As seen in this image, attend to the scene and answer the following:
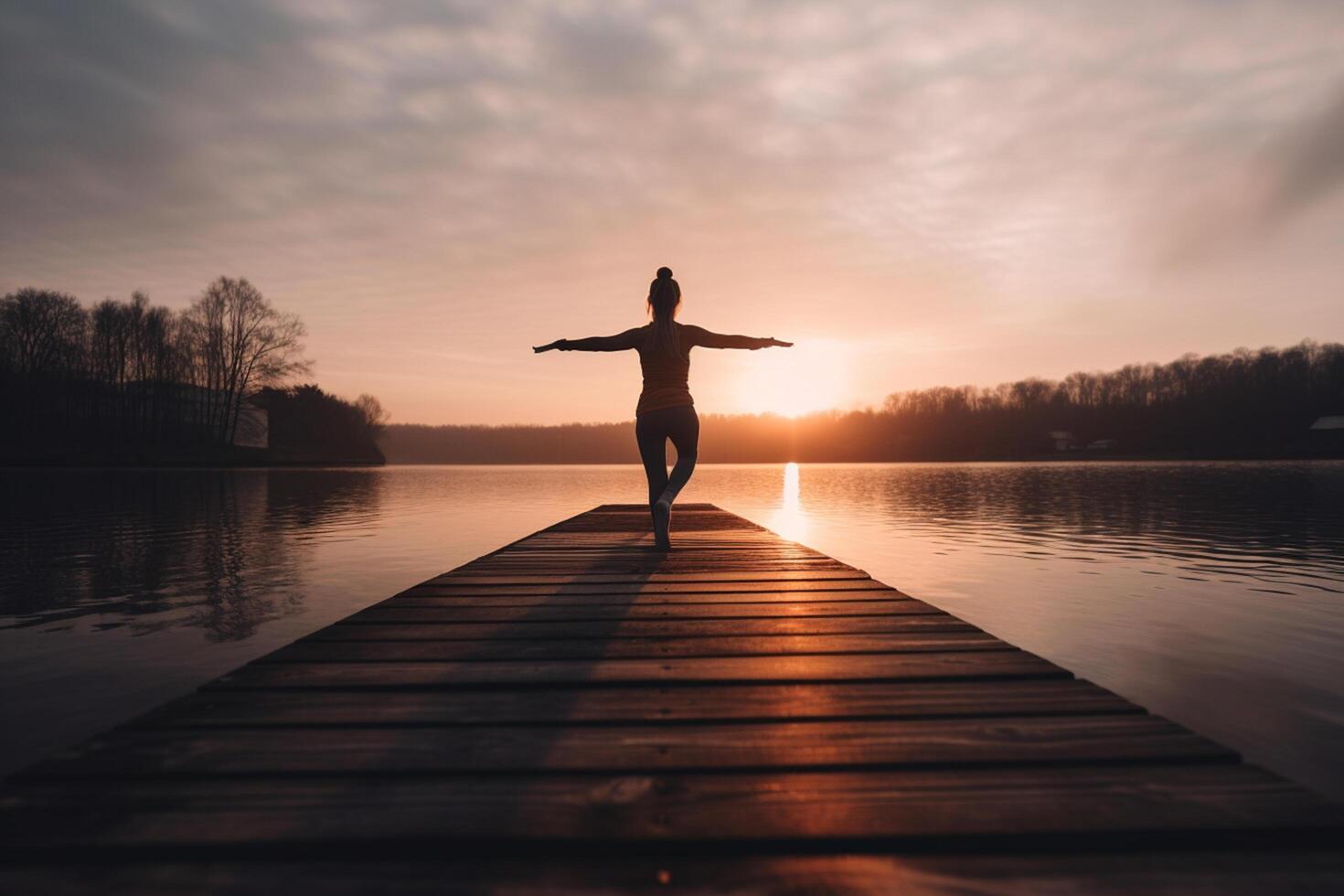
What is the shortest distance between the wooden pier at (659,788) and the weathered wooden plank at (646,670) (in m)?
0.02

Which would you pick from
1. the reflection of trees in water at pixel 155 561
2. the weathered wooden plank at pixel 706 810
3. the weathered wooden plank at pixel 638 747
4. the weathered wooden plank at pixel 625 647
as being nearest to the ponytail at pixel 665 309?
the weathered wooden plank at pixel 625 647

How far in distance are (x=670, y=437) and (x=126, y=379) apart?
230ft

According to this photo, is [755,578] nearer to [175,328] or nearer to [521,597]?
[521,597]

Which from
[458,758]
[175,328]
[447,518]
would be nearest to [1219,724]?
[458,758]

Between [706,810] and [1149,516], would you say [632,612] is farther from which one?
[1149,516]

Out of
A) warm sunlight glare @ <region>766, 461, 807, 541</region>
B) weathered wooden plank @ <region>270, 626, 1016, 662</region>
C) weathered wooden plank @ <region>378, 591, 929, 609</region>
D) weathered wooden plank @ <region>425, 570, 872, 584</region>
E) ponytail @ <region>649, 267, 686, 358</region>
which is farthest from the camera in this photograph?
warm sunlight glare @ <region>766, 461, 807, 541</region>

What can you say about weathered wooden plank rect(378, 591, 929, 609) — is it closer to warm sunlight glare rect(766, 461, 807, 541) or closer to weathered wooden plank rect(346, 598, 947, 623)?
weathered wooden plank rect(346, 598, 947, 623)

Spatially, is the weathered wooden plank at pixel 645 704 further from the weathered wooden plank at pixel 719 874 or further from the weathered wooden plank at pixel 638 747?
the weathered wooden plank at pixel 719 874

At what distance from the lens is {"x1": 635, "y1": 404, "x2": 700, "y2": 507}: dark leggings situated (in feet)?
19.8

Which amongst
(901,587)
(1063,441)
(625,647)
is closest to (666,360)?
(625,647)

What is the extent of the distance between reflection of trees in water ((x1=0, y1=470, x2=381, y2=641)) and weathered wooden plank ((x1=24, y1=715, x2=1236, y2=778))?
5.86 m

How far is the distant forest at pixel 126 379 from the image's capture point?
172ft

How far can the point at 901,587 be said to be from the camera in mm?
10250

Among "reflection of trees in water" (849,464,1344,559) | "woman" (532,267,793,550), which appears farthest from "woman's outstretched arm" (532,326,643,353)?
"reflection of trees in water" (849,464,1344,559)
